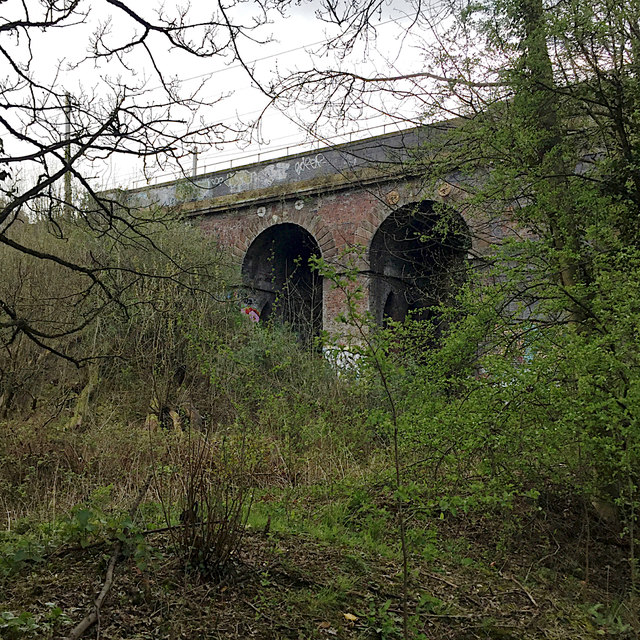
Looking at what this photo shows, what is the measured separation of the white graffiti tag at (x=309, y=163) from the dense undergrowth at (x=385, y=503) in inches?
339

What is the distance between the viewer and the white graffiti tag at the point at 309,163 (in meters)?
15.8

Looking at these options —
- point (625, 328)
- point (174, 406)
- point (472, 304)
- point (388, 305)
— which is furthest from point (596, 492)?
point (388, 305)

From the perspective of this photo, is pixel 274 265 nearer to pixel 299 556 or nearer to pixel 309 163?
pixel 309 163

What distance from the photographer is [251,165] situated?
55.4 feet

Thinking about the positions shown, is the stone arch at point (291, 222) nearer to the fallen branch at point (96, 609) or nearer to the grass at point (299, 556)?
the grass at point (299, 556)

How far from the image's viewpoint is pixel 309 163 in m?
16.1

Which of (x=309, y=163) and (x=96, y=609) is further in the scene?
(x=309, y=163)

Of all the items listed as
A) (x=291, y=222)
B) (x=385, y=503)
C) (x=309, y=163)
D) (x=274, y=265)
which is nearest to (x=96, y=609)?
(x=385, y=503)

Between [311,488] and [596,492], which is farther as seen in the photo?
[311,488]

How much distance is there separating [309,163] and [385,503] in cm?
1153

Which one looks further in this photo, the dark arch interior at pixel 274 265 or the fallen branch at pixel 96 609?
the dark arch interior at pixel 274 265

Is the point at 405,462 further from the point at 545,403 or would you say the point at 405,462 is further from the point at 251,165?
the point at 251,165

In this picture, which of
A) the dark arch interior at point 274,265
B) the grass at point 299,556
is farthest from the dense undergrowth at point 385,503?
the dark arch interior at point 274,265

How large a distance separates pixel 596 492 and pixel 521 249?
2095 millimetres
